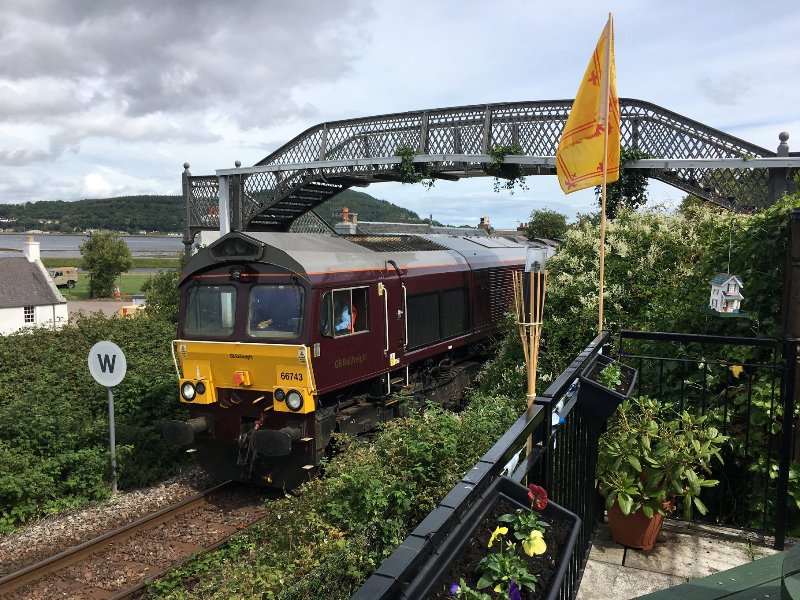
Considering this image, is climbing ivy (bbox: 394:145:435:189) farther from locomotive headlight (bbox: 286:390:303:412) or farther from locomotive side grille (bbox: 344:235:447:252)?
locomotive headlight (bbox: 286:390:303:412)

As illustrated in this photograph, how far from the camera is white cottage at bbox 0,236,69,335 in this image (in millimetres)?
23895

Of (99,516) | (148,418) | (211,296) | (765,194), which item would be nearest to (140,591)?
(99,516)

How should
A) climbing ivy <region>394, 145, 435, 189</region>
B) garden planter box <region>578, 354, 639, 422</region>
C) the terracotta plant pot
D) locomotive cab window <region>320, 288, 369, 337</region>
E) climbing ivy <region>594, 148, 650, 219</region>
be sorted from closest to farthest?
garden planter box <region>578, 354, 639, 422</region>, the terracotta plant pot, locomotive cab window <region>320, 288, 369, 337</region>, climbing ivy <region>594, 148, 650, 219</region>, climbing ivy <region>394, 145, 435, 189</region>

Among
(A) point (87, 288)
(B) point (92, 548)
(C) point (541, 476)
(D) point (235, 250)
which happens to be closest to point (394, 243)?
(D) point (235, 250)

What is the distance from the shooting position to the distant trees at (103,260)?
4044cm

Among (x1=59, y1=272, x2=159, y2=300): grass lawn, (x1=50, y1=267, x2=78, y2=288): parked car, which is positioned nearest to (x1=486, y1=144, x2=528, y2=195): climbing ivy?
(x1=59, y1=272, x2=159, y2=300): grass lawn

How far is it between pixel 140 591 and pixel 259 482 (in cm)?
232

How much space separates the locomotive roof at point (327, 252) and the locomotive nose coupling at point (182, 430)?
A: 6.70 ft

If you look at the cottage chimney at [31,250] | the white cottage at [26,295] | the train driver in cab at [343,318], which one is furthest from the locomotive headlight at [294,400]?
the cottage chimney at [31,250]

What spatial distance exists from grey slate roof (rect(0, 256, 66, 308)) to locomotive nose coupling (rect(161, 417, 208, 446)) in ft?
63.4

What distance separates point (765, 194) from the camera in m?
12.2

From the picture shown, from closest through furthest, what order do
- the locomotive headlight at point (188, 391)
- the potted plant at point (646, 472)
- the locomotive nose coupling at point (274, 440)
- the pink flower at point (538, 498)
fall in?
1. the pink flower at point (538, 498)
2. the potted plant at point (646, 472)
3. the locomotive nose coupling at point (274, 440)
4. the locomotive headlight at point (188, 391)

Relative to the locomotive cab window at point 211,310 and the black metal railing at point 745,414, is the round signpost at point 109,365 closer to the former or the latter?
the locomotive cab window at point 211,310

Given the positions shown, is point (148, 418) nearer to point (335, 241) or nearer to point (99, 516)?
point (99, 516)
